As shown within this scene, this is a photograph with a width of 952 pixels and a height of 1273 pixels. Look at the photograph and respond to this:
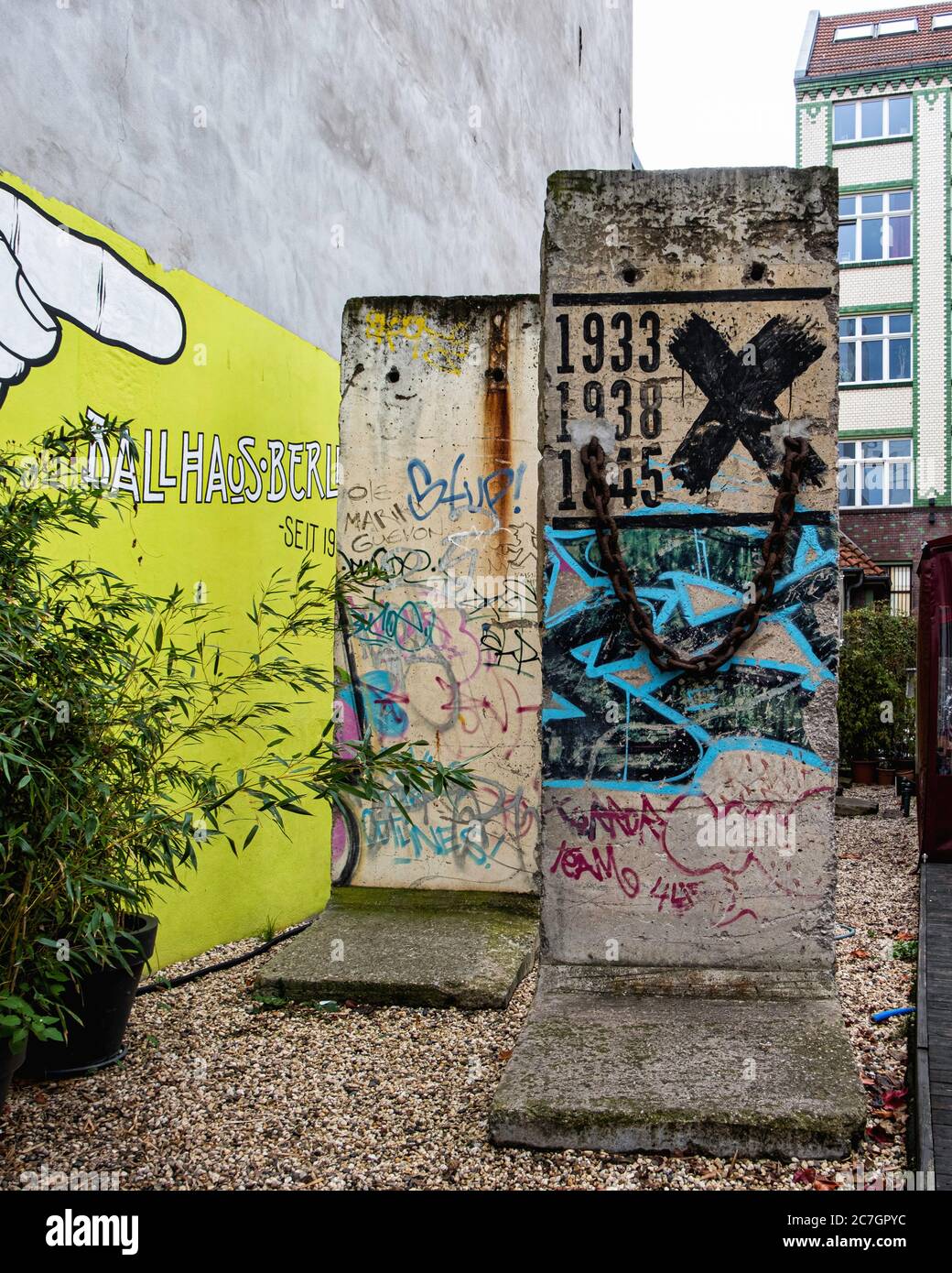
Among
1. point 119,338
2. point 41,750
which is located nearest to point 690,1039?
point 41,750

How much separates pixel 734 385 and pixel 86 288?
110 inches

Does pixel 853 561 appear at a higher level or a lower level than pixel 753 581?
higher

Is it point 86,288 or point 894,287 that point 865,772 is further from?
point 894,287

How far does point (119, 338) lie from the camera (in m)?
5.18

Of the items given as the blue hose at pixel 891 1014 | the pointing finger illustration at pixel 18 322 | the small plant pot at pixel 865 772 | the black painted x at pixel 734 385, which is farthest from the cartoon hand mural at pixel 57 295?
the small plant pot at pixel 865 772

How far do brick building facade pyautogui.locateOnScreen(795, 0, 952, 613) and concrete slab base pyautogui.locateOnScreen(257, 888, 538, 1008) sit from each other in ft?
73.6

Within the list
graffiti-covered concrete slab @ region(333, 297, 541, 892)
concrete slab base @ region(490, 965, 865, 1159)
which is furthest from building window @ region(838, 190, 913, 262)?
concrete slab base @ region(490, 965, 865, 1159)

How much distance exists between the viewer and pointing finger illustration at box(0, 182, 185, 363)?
4.53m

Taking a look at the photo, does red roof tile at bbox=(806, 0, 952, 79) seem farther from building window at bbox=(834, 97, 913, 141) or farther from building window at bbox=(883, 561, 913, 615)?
building window at bbox=(883, 561, 913, 615)

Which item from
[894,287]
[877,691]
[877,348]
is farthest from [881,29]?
[877,691]

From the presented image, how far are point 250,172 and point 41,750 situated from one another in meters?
4.13

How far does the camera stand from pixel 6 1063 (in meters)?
3.43

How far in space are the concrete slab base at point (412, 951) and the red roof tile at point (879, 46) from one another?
27.2m
